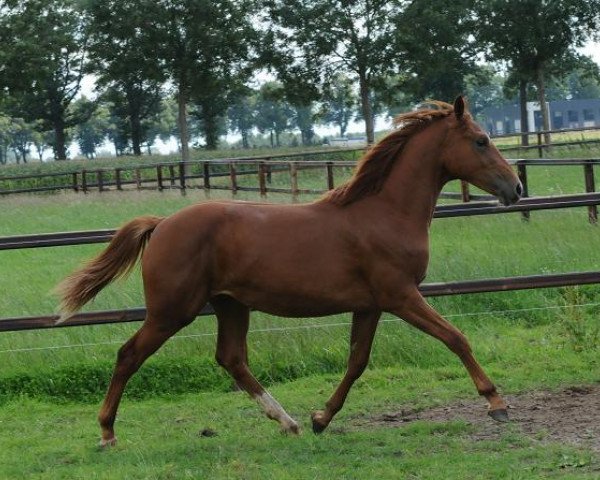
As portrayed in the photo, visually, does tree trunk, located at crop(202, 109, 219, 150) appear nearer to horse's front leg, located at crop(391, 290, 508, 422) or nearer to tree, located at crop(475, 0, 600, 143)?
tree, located at crop(475, 0, 600, 143)

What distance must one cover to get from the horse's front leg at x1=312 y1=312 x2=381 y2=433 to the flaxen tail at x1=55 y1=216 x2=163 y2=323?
138cm

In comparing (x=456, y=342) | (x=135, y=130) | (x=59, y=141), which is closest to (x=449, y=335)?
(x=456, y=342)

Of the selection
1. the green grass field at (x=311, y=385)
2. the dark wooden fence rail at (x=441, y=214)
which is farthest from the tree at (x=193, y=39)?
the dark wooden fence rail at (x=441, y=214)

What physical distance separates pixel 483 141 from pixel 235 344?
6.30 feet

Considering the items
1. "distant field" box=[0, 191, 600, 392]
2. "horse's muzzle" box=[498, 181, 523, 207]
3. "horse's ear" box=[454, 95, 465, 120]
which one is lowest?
"distant field" box=[0, 191, 600, 392]

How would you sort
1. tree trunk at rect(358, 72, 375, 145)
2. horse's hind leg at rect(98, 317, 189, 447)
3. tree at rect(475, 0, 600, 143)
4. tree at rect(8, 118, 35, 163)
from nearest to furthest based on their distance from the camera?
1. horse's hind leg at rect(98, 317, 189, 447)
2. tree at rect(475, 0, 600, 143)
3. tree trunk at rect(358, 72, 375, 145)
4. tree at rect(8, 118, 35, 163)

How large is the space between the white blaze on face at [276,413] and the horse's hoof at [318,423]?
0.35ft

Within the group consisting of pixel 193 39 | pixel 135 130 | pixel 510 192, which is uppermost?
pixel 193 39

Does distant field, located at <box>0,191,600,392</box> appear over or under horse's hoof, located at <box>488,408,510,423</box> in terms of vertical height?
over

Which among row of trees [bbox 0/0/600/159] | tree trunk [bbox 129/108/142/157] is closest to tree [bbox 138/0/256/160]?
row of trees [bbox 0/0/600/159]

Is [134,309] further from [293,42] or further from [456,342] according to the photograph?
[293,42]

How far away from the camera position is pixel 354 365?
20.7ft

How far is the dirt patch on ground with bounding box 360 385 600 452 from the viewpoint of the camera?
5.90 m

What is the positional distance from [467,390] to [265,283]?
1866mm
